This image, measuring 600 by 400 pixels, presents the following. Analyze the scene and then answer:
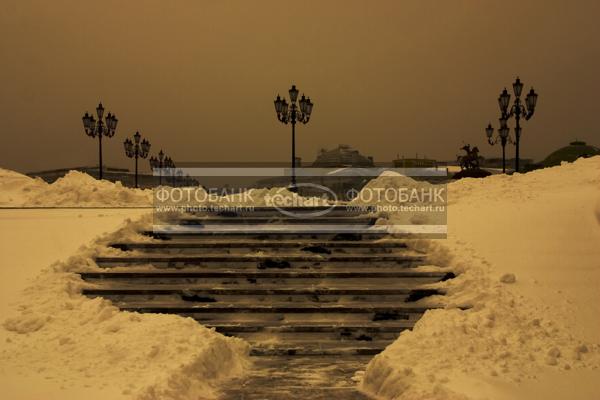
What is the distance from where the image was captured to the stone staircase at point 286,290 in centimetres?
635

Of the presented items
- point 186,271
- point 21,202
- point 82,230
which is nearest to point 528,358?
point 186,271

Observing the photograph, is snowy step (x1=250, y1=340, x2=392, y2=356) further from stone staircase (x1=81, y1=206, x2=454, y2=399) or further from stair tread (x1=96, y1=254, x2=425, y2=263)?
stair tread (x1=96, y1=254, x2=425, y2=263)

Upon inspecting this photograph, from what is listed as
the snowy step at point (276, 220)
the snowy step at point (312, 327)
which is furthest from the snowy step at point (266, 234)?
the snowy step at point (312, 327)

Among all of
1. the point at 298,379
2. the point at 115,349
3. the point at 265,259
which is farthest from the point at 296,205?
the point at 115,349

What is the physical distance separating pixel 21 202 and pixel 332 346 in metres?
13.6

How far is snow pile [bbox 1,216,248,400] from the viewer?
5.26m

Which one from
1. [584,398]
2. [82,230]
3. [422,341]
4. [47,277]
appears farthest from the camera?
[82,230]

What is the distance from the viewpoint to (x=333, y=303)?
304 inches

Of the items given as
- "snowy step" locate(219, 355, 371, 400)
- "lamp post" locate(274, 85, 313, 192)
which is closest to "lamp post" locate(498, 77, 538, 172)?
"lamp post" locate(274, 85, 313, 192)

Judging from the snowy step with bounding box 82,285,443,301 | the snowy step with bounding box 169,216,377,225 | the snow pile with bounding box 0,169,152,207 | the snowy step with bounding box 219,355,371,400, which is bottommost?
the snowy step with bounding box 219,355,371,400

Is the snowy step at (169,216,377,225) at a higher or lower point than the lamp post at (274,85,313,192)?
lower

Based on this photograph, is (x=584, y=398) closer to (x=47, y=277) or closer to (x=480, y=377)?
(x=480, y=377)

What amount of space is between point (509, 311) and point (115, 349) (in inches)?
176

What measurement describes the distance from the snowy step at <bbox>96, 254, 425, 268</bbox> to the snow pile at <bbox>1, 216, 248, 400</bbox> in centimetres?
124
